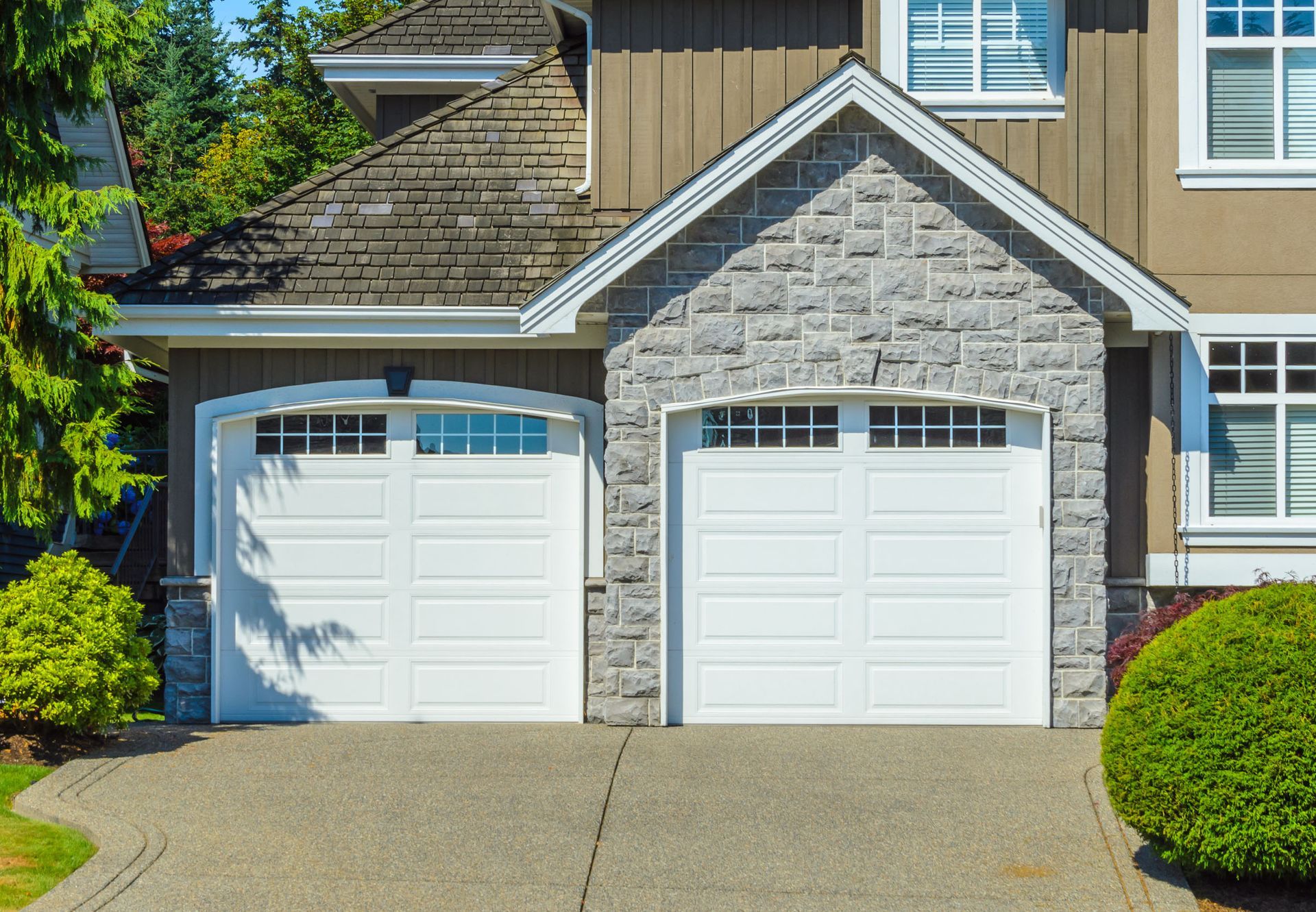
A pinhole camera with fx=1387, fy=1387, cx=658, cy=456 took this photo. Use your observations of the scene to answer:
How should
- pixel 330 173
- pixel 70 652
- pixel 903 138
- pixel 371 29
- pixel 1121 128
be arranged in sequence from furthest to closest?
pixel 371 29
pixel 330 173
pixel 1121 128
pixel 903 138
pixel 70 652

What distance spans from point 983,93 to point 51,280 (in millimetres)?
7585

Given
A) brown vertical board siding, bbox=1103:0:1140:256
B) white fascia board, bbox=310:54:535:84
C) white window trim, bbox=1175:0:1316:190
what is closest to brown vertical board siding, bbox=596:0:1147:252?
brown vertical board siding, bbox=1103:0:1140:256

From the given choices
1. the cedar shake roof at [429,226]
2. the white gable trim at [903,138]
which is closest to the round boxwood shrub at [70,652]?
the cedar shake roof at [429,226]

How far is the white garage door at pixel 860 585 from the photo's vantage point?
36.2 ft

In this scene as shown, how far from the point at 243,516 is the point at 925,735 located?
5809 mm

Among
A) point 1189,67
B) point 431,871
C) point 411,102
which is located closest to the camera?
point 431,871

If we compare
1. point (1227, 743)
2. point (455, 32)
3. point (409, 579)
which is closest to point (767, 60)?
point (455, 32)

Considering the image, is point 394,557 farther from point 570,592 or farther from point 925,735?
point 925,735

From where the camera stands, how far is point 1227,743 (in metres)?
6.78

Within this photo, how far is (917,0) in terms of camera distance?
1186cm

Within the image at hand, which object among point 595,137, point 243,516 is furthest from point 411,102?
point 243,516

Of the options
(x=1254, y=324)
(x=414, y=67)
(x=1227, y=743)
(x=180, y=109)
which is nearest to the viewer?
(x=1227, y=743)

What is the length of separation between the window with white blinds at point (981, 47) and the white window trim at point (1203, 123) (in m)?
1.02

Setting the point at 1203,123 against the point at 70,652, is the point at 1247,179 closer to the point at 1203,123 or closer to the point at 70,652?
the point at 1203,123
